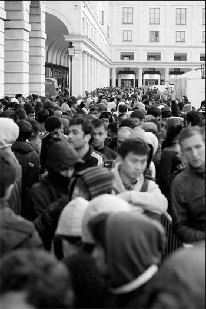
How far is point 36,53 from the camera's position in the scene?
24484mm

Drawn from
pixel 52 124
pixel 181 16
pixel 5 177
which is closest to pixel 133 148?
pixel 5 177

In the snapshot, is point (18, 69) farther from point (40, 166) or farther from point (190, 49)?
point (190, 49)

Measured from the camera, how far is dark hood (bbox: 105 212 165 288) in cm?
285

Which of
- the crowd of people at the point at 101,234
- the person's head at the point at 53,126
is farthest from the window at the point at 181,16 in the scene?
the crowd of people at the point at 101,234

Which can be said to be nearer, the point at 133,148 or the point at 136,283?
the point at 136,283

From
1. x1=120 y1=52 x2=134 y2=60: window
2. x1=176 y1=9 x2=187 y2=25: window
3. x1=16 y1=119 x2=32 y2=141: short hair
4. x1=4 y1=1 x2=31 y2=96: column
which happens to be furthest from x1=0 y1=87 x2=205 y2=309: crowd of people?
x1=176 y1=9 x2=187 y2=25: window

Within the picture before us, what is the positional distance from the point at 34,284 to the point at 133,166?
2.52 metres

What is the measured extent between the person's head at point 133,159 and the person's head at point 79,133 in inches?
50.8

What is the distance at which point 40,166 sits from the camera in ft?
23.2

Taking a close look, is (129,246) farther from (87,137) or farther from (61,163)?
(87,137)

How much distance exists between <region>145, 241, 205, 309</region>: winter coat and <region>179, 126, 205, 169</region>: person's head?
1.78 m

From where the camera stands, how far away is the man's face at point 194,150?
171 inches

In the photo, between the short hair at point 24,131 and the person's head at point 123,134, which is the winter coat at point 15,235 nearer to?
the short hair at point 24,131

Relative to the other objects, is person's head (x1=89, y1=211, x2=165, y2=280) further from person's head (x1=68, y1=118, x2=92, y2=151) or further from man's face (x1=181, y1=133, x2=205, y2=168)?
person's head (x1=68, y1=118, x2=92, y2=151)
